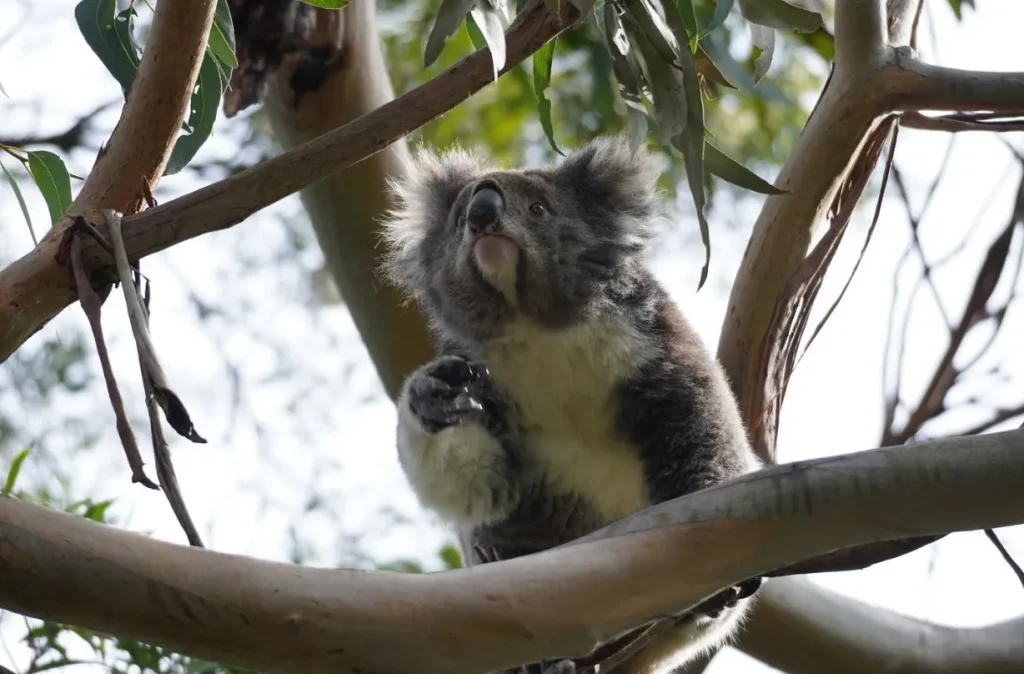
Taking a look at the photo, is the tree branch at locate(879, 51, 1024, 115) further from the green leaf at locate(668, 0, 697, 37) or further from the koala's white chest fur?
the koala's white chest fur

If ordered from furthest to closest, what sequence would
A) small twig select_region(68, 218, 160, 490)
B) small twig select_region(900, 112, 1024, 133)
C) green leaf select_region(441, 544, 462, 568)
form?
green leaf select_region(441, 544, 462, 568) → small twig select_region(900, 112, 1024, 133) → small twig select_region(68, 218, 160, 490)

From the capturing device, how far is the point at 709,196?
4434mm

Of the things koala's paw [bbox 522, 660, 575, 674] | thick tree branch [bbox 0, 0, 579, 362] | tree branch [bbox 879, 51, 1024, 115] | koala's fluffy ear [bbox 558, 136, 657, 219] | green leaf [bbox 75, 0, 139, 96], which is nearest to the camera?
thick tree branch [bbox 0, 0, 579, 362]

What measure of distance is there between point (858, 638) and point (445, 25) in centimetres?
189

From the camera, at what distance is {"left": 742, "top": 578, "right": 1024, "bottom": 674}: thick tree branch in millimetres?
2734

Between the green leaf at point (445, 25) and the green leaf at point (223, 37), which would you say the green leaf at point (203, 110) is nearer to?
the green leaf at point (223, 37)

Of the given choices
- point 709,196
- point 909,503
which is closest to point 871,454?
point 909,503

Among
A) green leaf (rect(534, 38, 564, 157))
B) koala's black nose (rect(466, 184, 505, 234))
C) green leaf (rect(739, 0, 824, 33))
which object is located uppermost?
koala's black nose (rect(466, 184, 505, 234))

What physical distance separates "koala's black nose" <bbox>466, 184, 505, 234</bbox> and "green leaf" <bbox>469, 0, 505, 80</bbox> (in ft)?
3.02

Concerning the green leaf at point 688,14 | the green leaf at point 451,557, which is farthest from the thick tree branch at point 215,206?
the green leaf at point 451,557

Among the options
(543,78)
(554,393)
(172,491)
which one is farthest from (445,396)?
(172,491)

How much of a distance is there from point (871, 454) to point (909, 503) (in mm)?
74

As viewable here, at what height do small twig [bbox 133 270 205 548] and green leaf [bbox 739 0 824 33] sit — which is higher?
green leaf [bbox 739 0 824 33]

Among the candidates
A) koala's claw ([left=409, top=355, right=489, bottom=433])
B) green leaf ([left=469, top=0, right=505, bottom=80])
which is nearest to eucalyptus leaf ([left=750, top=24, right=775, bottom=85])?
green leaf ([left=469, top=0, right=505, bottom=80])
